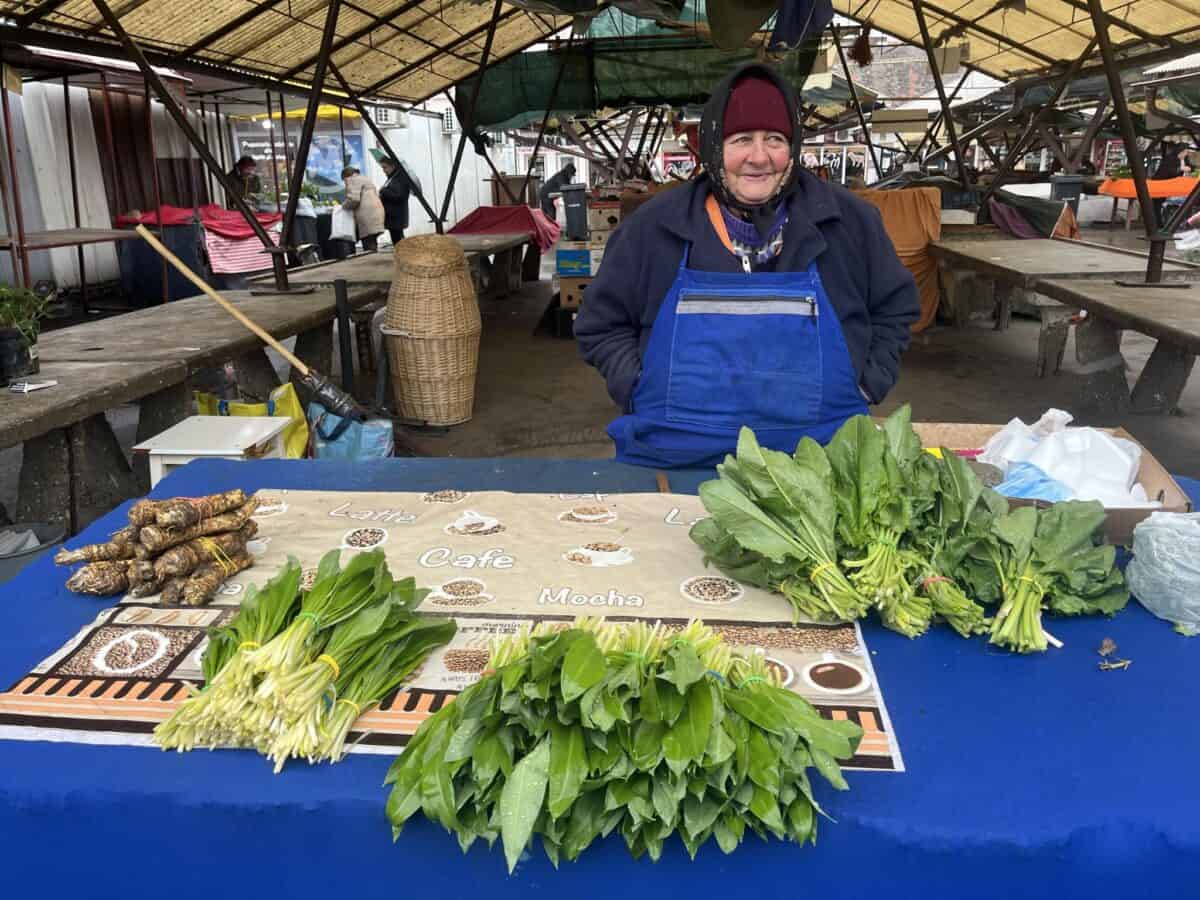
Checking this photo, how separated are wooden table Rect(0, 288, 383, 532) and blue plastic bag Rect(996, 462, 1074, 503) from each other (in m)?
2.96

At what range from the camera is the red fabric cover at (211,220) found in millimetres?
11156

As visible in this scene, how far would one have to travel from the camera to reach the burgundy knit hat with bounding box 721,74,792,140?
2.28 m

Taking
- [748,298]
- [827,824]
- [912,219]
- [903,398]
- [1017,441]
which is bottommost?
[903,398]

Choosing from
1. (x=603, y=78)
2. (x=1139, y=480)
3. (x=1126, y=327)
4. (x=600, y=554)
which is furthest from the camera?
(x=603, y=78)

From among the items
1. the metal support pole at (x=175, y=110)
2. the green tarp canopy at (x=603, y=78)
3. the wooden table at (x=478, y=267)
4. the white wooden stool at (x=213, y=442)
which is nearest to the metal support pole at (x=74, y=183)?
the wooden table at (x=478, y=267)

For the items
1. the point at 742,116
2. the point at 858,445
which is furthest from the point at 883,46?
the point at 858,445

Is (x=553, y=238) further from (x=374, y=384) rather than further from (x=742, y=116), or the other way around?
(x=742, y=116)

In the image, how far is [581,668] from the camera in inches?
43.8

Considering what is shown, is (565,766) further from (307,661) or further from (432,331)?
(432,331)

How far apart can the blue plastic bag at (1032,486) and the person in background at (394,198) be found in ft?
36.1

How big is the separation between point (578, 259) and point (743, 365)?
21.6 feet

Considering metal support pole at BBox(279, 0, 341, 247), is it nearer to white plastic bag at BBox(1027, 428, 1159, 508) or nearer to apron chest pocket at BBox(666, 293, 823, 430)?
apron chest pocket at BBox(666, 293, 823, 430)

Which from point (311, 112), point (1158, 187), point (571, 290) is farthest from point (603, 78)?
point (1158, 187)

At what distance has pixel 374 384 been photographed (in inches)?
287
